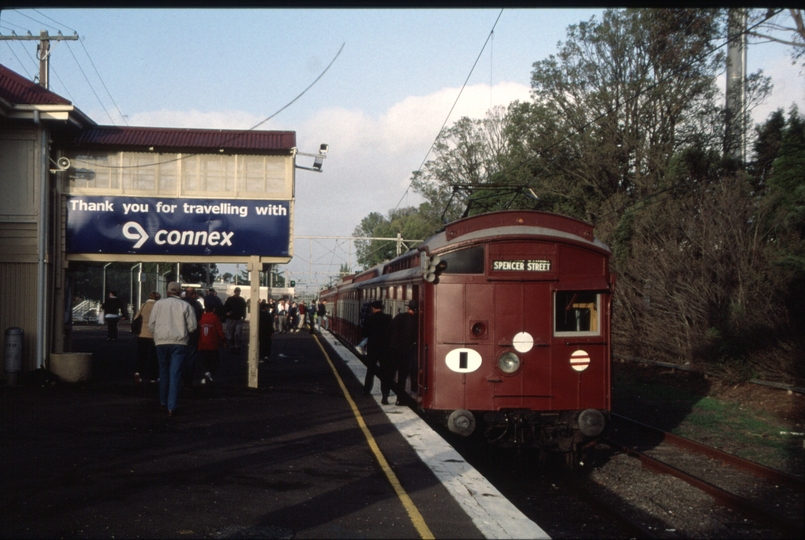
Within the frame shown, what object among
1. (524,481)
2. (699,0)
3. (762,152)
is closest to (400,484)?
(524,481)

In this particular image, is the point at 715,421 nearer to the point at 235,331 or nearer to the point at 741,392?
the point at 741,392

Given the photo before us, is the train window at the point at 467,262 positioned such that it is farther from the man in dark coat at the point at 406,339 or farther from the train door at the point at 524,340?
the man in dark coat at the point at 406,339

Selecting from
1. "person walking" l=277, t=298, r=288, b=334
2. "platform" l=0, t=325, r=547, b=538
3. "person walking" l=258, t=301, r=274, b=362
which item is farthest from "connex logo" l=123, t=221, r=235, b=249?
"person walking" l=277, t=298, r=288, b=334

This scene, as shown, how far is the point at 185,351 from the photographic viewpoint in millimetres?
11586

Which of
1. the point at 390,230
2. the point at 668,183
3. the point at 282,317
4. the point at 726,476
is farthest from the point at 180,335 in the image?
the point at 390,230

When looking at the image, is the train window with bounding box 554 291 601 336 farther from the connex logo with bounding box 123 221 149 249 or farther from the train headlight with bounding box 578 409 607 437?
the connex logo with bounding box 123 221 149 249

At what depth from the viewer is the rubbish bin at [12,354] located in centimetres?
1459

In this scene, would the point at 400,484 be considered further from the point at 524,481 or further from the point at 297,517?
the point at 524,481

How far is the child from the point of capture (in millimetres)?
15539

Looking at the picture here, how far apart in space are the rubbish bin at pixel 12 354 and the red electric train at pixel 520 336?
8.09m

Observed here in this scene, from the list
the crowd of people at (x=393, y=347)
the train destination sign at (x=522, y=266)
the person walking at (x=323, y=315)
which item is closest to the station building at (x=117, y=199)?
the crowd of people at (x=393, y=347)

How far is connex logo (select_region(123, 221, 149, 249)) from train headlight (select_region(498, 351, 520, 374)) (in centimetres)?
798

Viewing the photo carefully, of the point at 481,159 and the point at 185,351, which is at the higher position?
the point at 481,159

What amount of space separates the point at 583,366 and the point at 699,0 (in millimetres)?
6019
